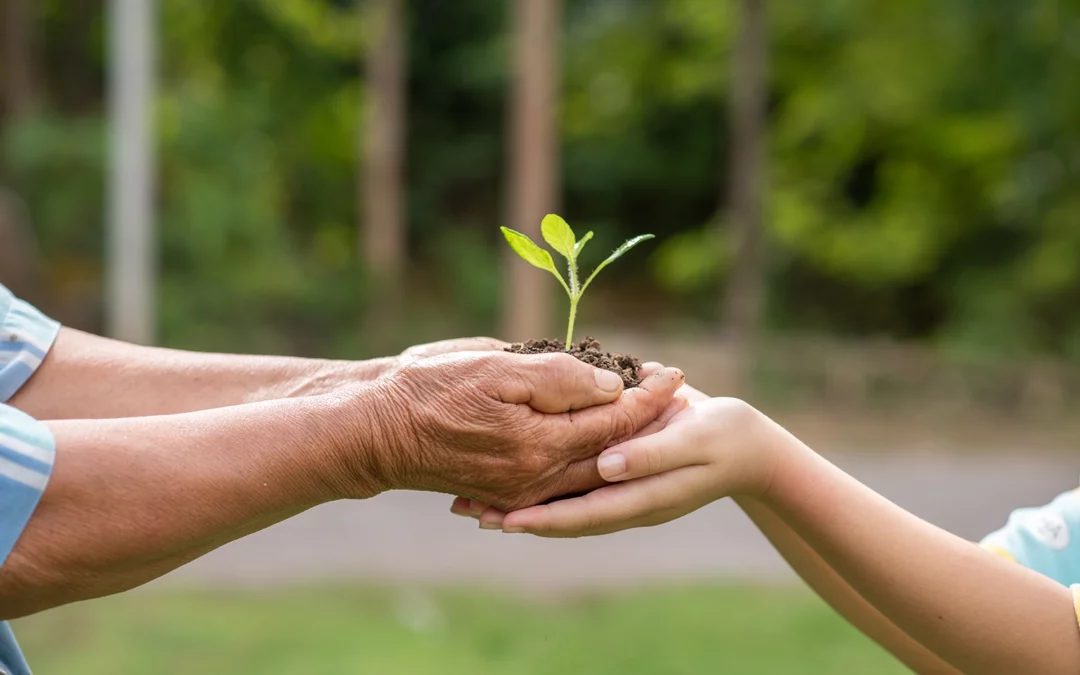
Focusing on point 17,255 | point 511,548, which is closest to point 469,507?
point 511,548

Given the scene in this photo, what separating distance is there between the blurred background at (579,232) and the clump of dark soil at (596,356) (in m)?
2.89

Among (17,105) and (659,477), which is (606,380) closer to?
(659,477)

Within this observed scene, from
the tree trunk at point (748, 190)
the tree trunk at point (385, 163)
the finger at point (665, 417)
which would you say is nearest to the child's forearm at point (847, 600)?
the finger at point (665, 417)

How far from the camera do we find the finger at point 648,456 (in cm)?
200

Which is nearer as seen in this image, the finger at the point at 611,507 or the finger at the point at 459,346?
the finger at the point at 611,507

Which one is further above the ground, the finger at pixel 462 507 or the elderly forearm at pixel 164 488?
the elderly forearm at pixel 164 488

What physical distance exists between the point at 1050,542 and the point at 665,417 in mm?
880

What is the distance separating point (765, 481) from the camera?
2.09 m

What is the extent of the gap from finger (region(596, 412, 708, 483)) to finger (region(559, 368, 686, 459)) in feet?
0.17

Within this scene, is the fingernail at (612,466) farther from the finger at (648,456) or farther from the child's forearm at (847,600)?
the child's forearm at (847,600)

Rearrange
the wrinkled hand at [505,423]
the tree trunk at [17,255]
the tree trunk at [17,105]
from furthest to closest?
the tree trunk at [17,105] → the tree trunk at [17,255] → the wrinkled hand at [505,423]

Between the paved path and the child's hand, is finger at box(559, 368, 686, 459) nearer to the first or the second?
the child's hand

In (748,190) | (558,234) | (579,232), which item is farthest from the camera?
(579,232)

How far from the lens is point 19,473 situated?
5.11 feet
